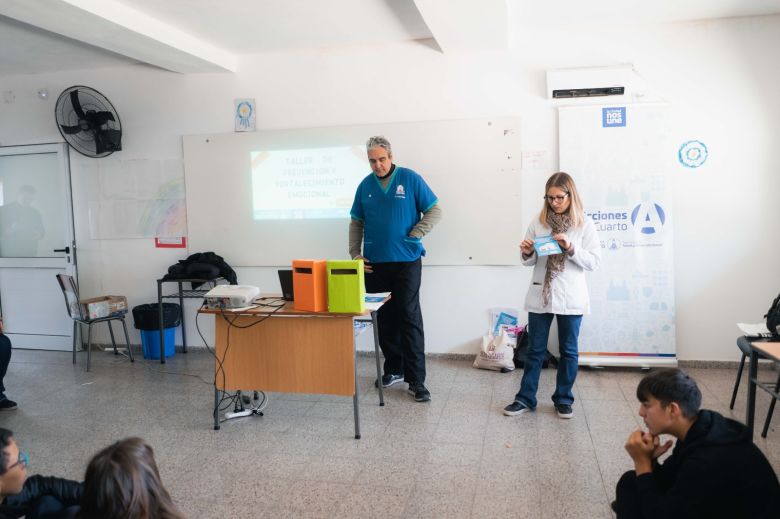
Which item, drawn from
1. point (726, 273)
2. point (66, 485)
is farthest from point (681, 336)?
point (66, 485)

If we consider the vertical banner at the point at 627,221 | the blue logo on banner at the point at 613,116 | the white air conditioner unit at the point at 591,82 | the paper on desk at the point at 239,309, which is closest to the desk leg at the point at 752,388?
the vertical banner at the point at 627,221

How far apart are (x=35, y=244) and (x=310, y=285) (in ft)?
12.9

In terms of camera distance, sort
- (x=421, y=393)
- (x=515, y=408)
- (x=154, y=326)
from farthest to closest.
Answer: (x=154, y=326), (x=421, y=393), (x=515, y=408)

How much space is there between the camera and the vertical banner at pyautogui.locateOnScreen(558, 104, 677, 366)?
166 inches

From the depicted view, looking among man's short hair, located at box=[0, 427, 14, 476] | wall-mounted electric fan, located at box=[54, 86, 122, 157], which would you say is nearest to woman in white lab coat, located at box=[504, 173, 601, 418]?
man's short hair, located at box=[0, 427, 14, 476]

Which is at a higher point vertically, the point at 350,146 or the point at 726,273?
the point at 350,146

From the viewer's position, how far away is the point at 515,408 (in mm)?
3375

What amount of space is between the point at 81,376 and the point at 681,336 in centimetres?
469

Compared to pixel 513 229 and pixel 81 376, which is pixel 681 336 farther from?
pixel 81 376

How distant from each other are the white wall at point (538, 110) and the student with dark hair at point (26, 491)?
3.27 m

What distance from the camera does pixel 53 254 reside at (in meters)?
5.49

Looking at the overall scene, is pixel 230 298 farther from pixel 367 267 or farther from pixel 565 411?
pixel 565 411

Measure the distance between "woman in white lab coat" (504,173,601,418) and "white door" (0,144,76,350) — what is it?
173 inches

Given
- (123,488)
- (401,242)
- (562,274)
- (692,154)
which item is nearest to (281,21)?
(401,242)
